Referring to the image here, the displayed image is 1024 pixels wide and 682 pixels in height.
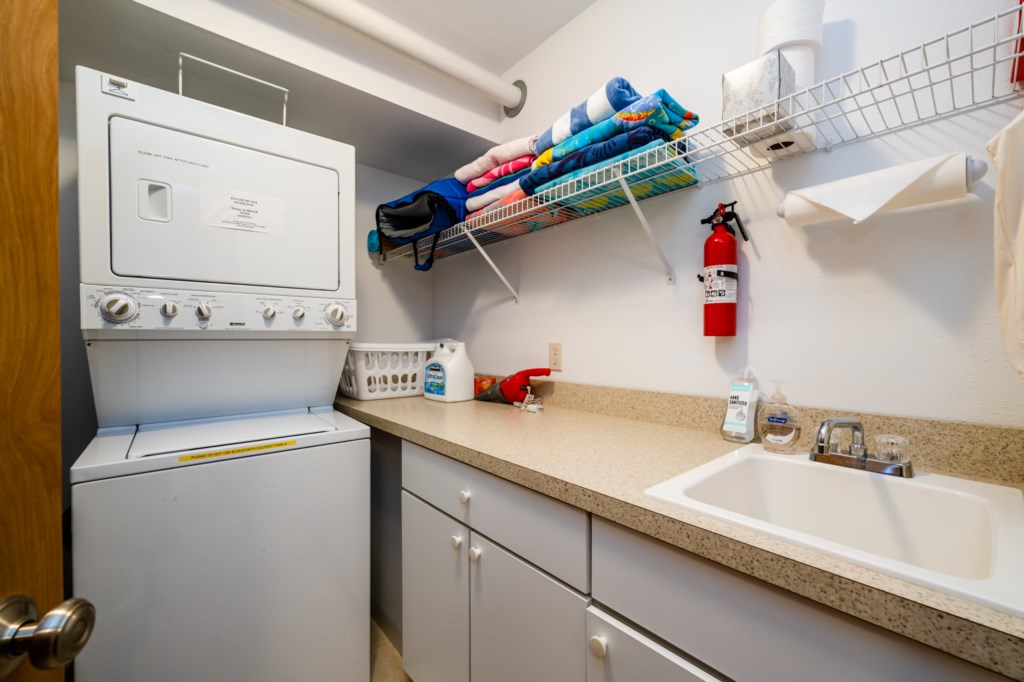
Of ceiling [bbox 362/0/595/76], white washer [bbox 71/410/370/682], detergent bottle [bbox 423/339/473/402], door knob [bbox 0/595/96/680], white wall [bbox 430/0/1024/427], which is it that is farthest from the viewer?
detergent bottle [bbox 423/339/473/402]

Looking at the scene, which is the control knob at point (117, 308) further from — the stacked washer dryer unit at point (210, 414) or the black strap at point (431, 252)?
the black strap at point (431, 252)

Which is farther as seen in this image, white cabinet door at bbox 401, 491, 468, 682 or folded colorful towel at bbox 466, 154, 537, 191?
folded colorful towel at bbox 466, 154, 537, 191

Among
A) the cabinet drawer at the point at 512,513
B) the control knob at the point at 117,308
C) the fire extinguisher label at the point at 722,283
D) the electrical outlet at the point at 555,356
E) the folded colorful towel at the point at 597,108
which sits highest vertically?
the folded colorful towel at the point at 597,108

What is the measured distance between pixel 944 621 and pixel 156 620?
1.52 metres

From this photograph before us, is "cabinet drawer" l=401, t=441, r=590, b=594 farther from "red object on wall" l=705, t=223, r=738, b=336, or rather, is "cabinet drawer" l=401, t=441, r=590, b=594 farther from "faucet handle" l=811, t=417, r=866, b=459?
"red object on wall" l=705, t=223, r=738, b=336

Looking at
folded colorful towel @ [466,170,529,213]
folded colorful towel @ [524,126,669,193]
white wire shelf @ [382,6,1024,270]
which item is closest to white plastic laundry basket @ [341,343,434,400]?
folded colorful towel @ [466,170,529,213]

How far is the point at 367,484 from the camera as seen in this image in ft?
4.48

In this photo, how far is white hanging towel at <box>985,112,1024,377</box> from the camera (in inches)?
24.5

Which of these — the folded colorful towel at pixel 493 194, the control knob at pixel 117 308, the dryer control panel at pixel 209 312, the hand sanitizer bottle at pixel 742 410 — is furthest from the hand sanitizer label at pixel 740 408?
the control knob at pixel 117 308

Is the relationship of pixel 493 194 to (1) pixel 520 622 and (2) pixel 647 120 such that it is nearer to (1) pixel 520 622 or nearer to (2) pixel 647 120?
(2) pixel 647 120

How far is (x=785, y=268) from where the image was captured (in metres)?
1.11

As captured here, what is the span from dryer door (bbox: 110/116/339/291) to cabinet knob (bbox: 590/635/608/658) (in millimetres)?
1348

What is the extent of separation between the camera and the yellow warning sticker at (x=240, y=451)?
1064 millimetres

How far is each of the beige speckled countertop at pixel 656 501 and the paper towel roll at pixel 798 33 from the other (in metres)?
0.94
